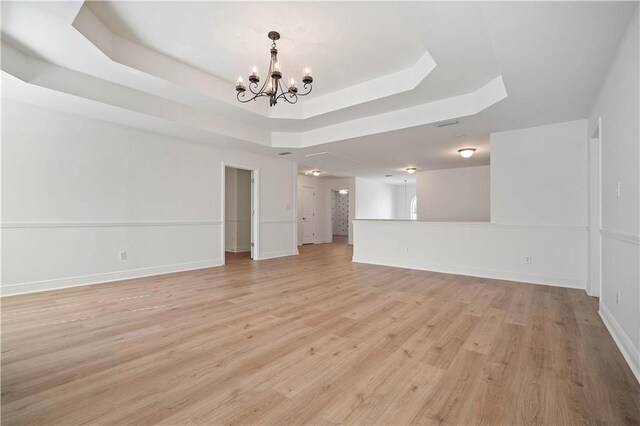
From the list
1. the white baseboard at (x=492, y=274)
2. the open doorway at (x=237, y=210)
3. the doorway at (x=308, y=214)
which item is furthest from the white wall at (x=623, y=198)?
the doorway at (x=308, y=214)

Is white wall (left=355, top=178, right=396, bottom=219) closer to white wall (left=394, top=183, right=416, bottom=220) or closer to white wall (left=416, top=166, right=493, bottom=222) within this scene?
white wall (left=394, top=183, right=416, bottom=220)

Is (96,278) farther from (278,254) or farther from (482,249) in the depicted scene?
(482,249)

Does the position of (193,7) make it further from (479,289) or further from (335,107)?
(479,289)

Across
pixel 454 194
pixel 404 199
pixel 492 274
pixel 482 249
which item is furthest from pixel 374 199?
pixel 492 274

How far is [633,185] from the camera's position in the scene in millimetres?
2148

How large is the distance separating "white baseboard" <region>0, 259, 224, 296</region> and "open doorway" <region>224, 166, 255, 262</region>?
262cm

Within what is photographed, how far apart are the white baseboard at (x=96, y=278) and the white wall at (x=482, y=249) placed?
3.74 metres

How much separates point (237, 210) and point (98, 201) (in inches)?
165

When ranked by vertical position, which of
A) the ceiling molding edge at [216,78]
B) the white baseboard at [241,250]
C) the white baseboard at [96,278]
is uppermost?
the ceiling molding edge at [216,78]

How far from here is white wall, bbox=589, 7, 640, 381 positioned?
2.09m

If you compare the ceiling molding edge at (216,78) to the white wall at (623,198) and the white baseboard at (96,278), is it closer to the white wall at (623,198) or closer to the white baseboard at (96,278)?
the white wall at (623,198)

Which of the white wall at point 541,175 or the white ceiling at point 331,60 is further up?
the white ceiling at point 331,60

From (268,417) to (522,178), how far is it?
5.16 meters

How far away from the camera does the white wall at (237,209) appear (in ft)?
28.5
